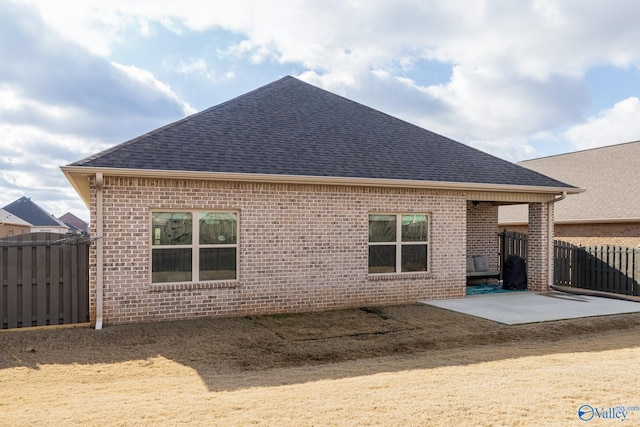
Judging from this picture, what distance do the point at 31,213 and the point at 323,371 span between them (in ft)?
206

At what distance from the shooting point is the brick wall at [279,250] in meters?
9.34

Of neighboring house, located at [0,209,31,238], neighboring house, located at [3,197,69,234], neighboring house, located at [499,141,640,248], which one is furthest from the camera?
neighboring house, located at [3,197,69,234]

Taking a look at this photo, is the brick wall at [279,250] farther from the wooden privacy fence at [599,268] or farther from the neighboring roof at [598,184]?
the neighboring roof at [598,184]

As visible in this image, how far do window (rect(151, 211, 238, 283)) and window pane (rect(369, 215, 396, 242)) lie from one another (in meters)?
3.32

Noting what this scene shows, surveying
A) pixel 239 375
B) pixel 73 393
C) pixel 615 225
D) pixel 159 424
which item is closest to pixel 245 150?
pixel 239 375

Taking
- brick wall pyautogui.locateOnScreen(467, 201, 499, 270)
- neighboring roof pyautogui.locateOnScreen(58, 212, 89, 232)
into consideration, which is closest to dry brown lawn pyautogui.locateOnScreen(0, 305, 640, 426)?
brick wall pyautogui.locateOnScreen(467, 201, 499, 270)

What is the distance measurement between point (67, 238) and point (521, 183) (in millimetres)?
10939

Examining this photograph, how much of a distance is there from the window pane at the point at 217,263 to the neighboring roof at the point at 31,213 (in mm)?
55298

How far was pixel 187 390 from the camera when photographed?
5.60 m

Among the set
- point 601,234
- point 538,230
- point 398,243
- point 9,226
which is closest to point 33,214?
point 9,226

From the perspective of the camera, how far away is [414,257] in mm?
12055

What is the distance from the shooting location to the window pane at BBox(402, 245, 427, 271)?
1194 cm

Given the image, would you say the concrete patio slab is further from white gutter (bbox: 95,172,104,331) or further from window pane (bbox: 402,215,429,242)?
white gutter (bbox: 95,172,104,331)

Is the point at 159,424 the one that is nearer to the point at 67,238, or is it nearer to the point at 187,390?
the point at 187,390
